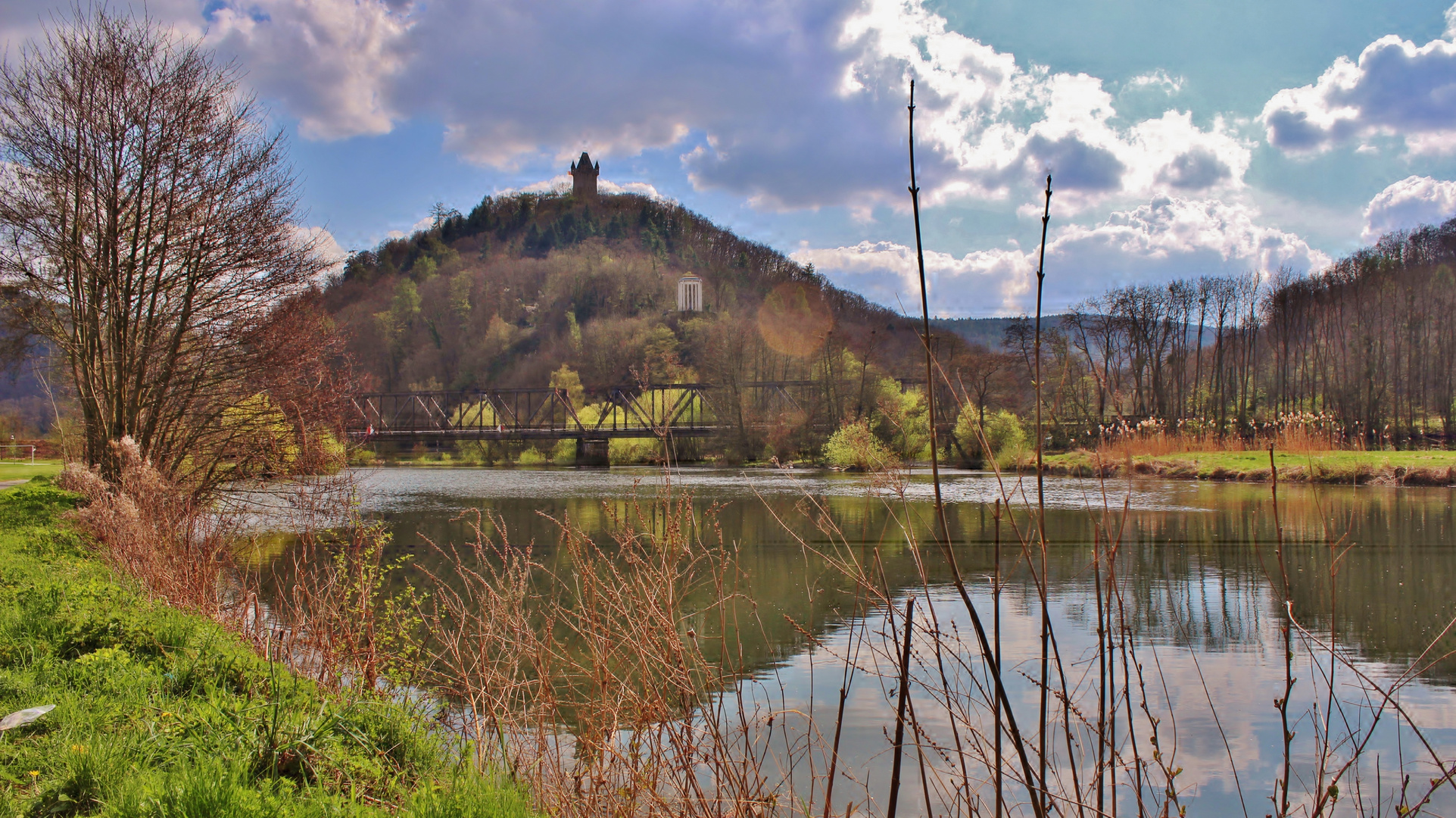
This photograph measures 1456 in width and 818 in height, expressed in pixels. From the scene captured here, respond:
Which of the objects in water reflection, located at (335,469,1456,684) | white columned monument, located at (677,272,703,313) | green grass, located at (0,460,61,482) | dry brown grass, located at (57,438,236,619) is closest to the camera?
dry brown grass, located at (57,438,236,619)

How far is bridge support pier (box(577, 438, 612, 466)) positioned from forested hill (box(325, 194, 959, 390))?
4.28 metres

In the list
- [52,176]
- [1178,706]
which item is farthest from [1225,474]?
[52,176]

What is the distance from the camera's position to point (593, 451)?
198 ft

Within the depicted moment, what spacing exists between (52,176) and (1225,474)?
2930 cm

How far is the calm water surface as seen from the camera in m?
5.61

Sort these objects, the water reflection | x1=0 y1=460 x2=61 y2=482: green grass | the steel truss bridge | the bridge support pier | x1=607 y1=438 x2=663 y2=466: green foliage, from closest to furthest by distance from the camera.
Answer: the water reflection
x1=0 y1=460 x2=61 y2=482: green grass
the steel truss bridge
x1=607 y1=438 x2=663 y2=466: green foliage
the bridge support pier

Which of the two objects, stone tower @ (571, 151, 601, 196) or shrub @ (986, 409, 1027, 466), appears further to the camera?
stone tower @ (571, 151, 601, 196)

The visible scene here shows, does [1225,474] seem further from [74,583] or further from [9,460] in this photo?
[9,460]

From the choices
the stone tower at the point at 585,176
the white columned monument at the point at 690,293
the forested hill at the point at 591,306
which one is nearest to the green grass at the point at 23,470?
the forested hill at the point at 591,306

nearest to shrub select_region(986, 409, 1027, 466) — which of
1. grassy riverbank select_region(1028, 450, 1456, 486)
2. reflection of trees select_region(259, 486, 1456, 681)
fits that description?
grassy riverbank select_region(1028, 450, 1456, 486)

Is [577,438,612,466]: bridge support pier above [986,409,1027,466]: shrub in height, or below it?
below

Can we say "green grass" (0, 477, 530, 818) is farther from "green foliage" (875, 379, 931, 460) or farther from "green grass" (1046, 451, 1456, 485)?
"green foliage" (875, 379, 931, 460)

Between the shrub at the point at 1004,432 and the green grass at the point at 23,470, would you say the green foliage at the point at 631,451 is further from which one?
the green grass at the point at 23,470

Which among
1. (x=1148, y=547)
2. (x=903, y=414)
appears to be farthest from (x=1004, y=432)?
(x=1148, y=547)
